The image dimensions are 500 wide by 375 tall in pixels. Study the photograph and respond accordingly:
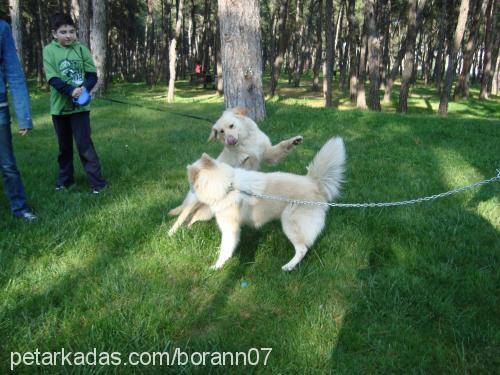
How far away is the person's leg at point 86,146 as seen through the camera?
5164 mm

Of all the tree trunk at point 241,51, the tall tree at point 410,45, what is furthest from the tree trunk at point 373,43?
the tree trunk at point 241,51

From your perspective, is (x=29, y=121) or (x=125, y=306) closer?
(x=125, y=306)

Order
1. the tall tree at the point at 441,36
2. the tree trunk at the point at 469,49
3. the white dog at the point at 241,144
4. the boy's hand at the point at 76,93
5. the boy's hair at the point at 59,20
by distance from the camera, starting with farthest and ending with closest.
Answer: the tall tree at the point at 441,36 → the tree trunk at the point at 469,49 → the boy's hair at the point at 59,20 → the boy's hand at the point at 76,93 → the white dog at the point at 241,144

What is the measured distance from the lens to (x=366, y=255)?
3693 mm

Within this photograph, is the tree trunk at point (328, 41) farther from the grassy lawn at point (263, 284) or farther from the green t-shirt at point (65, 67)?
the green t-shirt at point (65, 67)

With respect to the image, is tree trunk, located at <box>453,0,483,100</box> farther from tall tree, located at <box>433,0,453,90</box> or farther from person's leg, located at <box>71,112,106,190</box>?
person's leg, located at <box>71,112,106,190</box>

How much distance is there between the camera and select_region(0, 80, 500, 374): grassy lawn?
2.51 m

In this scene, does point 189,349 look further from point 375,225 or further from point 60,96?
point 60,96

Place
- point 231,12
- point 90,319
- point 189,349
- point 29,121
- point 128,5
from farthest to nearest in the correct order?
point 128,5 < point 231,12 < point 29,121 < point 90,319 < point 189,349

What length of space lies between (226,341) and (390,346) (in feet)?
3.66

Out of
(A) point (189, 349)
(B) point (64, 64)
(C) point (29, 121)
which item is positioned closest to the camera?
(A) point (189, 349)

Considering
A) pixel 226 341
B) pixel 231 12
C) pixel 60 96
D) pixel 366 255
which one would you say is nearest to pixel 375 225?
pixel 366 255

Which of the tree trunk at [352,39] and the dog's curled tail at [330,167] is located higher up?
the tree trunk at [352,39]

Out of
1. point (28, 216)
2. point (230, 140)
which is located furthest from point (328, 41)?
point (28, 216)
